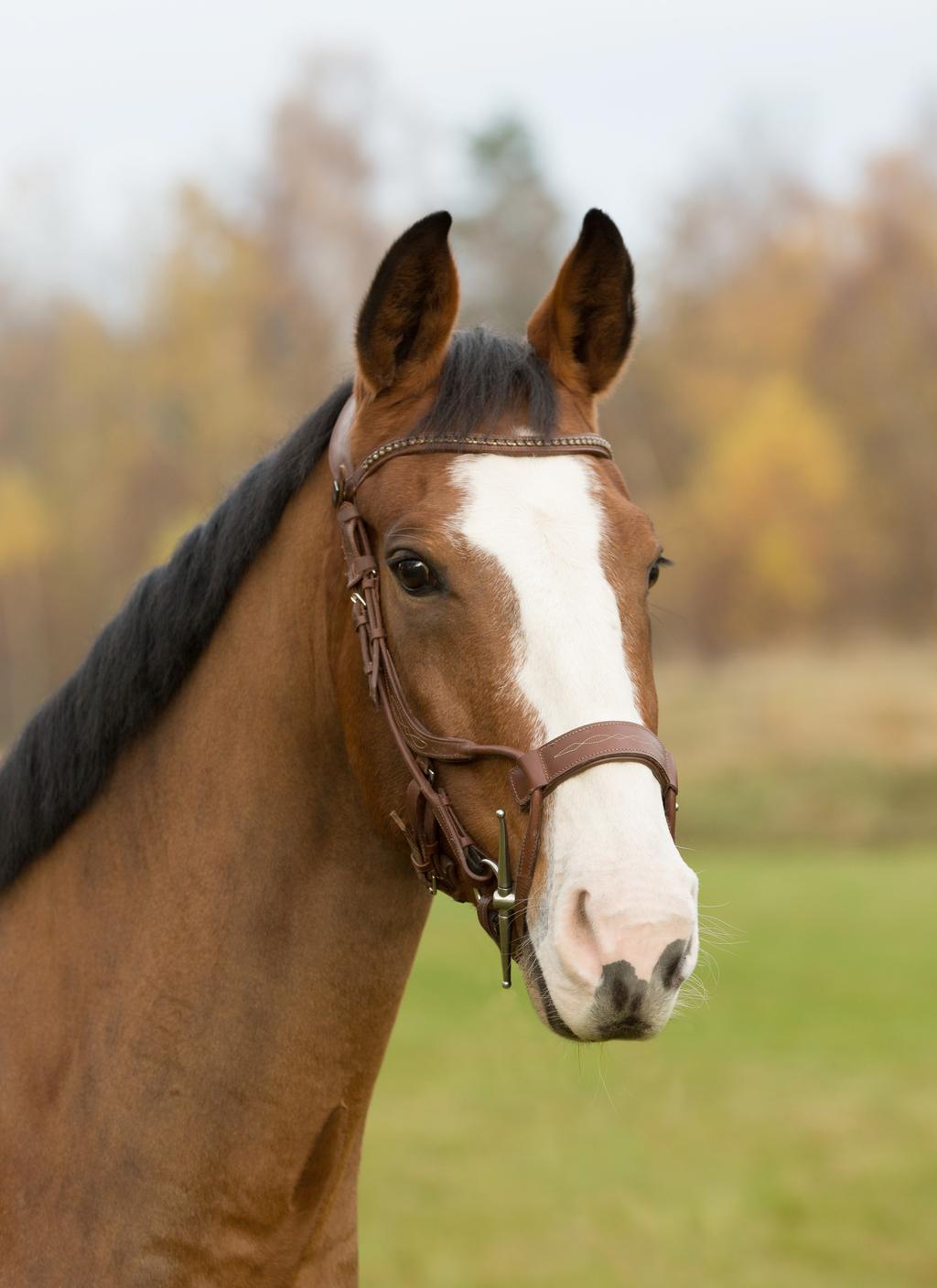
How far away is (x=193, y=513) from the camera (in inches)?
1412

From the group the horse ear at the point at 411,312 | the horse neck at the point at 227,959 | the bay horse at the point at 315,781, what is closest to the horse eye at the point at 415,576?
the bay horse at the point at 315,781

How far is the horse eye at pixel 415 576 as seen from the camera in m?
2.54

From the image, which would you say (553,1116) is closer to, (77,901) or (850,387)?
(77,901)

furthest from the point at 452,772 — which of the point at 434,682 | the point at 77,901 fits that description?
the point at 77,901

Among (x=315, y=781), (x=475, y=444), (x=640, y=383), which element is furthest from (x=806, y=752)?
(x=475, y=444)

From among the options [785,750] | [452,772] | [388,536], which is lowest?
[785,750]

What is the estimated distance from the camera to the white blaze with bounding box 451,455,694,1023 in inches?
85.6

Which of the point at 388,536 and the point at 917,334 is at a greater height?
the point at 388,536

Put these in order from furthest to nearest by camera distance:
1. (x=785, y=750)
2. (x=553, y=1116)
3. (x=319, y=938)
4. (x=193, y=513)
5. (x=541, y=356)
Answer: (x=193, y=513) → (x=785, y=750) → (x=553, y=1116) → (x=541, y=356) → (x=319, y=938)

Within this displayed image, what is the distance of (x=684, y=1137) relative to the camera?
10.2 meters

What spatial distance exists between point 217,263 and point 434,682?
1430 inches

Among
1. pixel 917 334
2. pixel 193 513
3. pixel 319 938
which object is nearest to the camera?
pixel 319 938

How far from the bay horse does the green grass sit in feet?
11.1

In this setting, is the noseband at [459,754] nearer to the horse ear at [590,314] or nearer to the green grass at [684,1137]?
the horse ear at [590,314]
